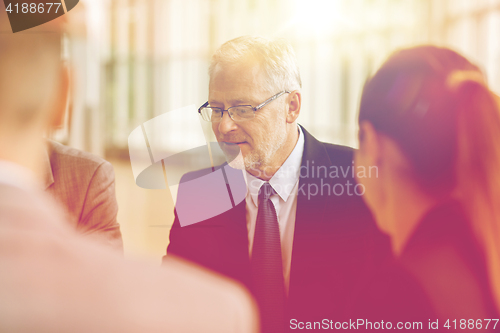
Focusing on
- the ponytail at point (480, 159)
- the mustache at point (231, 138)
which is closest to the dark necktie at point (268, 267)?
the mustache at point (231, 138)

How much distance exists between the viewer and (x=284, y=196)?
41.0 inches

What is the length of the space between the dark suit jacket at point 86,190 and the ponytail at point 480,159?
962 millimetres

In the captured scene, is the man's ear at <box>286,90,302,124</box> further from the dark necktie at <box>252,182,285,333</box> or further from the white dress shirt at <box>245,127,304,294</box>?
the dark necktie at <box>252,182,285,333</box>

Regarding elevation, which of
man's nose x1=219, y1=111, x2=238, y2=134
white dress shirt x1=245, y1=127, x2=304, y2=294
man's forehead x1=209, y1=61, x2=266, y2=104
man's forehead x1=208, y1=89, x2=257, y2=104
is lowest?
white dress shirt x1=245, y1=127, x2=304, y2=294

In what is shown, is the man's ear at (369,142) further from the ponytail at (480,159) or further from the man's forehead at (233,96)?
the man's forehead at (233,96)

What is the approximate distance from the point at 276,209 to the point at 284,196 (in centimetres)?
4

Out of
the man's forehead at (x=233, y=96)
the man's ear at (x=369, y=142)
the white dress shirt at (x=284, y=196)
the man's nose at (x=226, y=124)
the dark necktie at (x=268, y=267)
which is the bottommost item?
the dark necktie at (x=268, y=267)

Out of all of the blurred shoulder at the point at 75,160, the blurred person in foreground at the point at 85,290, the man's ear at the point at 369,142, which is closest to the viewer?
the blurred person in foreground at the point at 85,290

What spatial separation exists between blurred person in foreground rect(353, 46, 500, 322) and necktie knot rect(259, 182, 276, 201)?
0.27 m

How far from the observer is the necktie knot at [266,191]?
105 centimetres

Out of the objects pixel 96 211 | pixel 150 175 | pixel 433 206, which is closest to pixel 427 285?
pixel 433 206

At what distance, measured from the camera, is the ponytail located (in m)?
0.99

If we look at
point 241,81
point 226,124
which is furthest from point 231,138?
point 241,81

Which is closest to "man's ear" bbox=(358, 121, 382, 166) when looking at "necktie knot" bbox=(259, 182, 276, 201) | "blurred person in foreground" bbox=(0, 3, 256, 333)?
"necktie knot" bbox=(259, 182, 276, 201)
